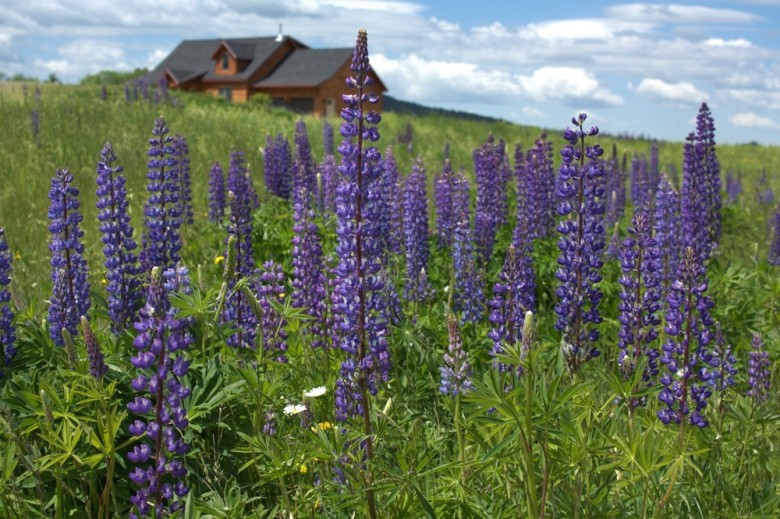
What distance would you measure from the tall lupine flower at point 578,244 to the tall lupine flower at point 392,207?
269 cm

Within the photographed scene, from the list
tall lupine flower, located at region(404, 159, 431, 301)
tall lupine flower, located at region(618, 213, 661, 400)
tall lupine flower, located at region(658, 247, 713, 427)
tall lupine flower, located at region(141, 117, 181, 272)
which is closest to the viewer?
tall lupine flower, located at region(658, 247, 713, 427)

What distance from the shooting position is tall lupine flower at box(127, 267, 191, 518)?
7.75 feet

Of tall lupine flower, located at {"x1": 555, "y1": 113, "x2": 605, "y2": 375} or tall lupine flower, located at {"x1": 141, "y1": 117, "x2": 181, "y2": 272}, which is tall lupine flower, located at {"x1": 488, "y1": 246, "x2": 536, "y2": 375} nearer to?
tall lupine flower, located at {"x1": 555, "y1": 113, "x2": 605, "y2": 375}

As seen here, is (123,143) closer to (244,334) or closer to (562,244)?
(244,334)

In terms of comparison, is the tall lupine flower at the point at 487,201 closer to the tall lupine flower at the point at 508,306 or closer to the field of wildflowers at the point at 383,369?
the field of wildflowers at the point at 383,369

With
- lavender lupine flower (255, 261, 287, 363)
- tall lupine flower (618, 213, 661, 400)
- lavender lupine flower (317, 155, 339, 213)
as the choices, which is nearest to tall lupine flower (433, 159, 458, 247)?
lavender lupine flower (317, 155, 339, 213)

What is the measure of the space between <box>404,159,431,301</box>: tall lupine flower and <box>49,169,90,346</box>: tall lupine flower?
233 centimetres

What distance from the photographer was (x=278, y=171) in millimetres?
9031

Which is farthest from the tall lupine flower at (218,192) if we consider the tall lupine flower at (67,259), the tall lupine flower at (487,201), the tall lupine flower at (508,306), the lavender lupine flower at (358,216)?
the lavender lupine flower at (358,216)

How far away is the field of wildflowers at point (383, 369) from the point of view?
2.53 meters

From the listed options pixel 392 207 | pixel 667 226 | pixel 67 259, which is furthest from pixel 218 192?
pixel 667 226

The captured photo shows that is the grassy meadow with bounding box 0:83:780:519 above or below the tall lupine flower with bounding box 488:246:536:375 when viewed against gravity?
below

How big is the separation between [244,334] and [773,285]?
344 centimetres

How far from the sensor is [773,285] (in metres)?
4.98
